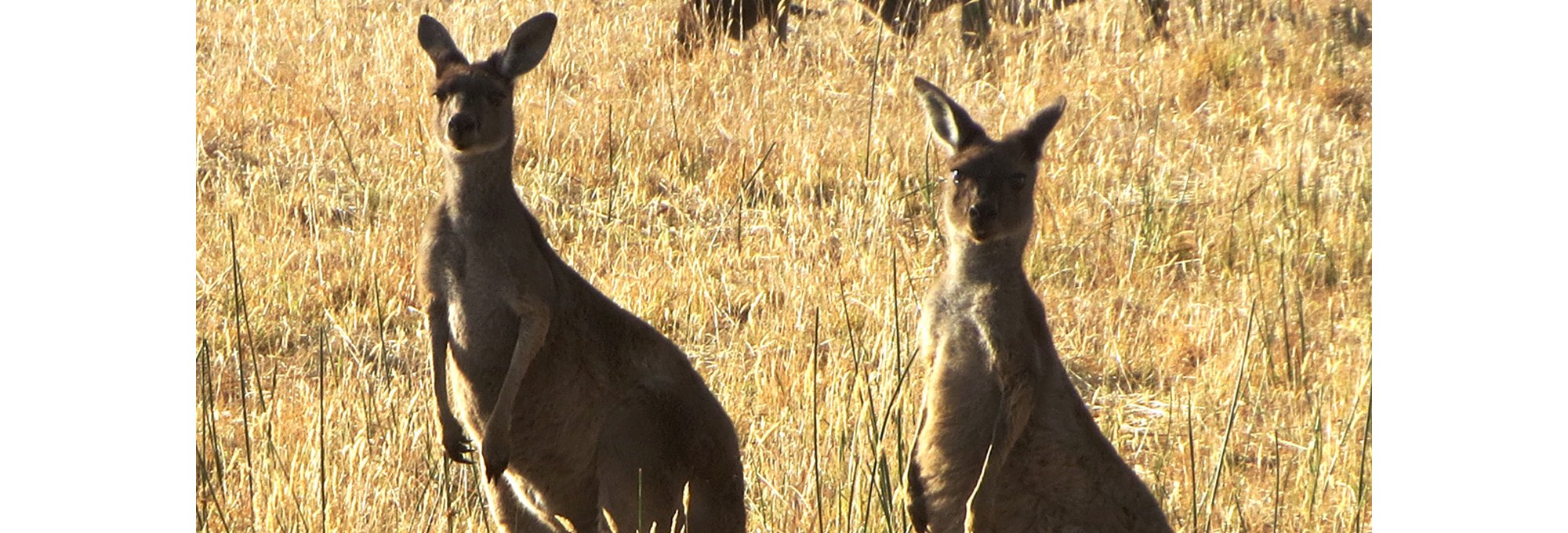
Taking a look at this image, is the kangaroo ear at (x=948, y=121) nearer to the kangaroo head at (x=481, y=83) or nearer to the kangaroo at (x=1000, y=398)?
the kangaroo at (x=1000, y=398)

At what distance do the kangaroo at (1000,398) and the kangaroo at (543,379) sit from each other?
1.39 ft

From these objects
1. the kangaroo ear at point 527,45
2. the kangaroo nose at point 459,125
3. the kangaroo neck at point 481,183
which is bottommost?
the kangaroo neck at point 481,183

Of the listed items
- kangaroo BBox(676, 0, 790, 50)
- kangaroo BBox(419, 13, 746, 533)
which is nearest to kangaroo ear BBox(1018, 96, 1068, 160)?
kangaroo BBox(419, 13, 746, 533)

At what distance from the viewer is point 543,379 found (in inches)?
118

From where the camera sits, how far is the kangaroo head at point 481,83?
9.07 ft

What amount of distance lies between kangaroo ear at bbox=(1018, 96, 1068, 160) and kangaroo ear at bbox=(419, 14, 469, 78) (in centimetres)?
96

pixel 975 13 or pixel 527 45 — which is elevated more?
pixel 975 13

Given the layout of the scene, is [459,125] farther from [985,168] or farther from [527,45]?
[985,168]

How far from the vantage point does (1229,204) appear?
13.9ft

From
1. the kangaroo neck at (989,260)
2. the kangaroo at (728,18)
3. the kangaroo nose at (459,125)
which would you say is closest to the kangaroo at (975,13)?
the kangaroo at (728,18)

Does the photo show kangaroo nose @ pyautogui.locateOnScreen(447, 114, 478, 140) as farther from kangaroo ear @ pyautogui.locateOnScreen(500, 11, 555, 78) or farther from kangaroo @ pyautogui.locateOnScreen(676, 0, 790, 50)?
kangaroo @ pyautogui.locateOnScreen(676, 0, 790, 50)

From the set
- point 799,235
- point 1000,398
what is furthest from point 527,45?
point 799,235

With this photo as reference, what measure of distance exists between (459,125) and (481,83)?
3.4 inches

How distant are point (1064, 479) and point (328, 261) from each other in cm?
223
